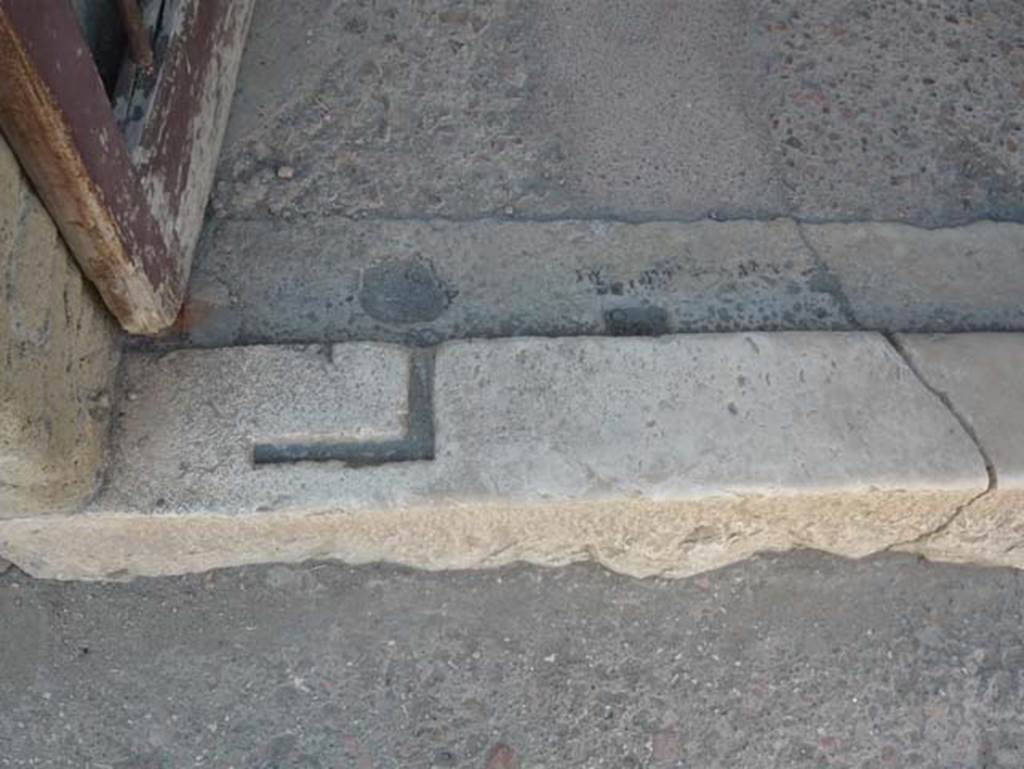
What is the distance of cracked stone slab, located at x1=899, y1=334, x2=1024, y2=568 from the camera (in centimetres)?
218

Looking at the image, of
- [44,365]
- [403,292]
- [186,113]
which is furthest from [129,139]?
[403,292]

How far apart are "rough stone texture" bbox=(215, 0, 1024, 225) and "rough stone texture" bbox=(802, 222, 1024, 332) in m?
0.09

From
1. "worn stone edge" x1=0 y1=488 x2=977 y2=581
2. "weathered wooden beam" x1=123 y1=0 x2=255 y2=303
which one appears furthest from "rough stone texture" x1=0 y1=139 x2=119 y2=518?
"weathered wooden beam" x1=123 y1=0 x2=255 y2=303

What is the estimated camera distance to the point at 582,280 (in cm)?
241

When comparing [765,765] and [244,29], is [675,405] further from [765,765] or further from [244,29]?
[244,29]

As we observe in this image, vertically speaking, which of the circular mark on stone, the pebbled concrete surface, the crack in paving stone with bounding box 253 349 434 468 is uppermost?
the circular mark on stone

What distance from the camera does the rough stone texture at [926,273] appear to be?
2443mm

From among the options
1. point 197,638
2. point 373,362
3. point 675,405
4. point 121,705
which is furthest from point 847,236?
point 121,705

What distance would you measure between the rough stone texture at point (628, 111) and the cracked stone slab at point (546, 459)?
0.48m

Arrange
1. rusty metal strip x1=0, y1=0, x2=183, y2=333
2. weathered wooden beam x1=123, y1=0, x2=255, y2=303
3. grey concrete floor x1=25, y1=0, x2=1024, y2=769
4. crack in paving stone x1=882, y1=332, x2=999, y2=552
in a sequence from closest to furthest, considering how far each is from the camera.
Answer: rusty metal strip x1=0, y1=0, x2=183, y2=333, weathered wooden beam x1=123, y1=0, x2=255, y2=303, crack in paving stone x1=882, y1=332, x2=999, y2=552, grey concrete floor x1=25, y1=0, x2=1024, y2=769

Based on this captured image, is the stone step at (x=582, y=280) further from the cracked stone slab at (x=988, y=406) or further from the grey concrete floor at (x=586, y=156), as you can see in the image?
the cracked stone slab at (x=988, y=406)

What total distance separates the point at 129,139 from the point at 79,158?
0.92 feet

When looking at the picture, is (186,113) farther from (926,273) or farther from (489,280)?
(926,273)

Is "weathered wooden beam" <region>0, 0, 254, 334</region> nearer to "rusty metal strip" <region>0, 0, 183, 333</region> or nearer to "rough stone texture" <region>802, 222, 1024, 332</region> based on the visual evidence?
"rusty metal strip" <region>0, 0, 183, 333</region>
